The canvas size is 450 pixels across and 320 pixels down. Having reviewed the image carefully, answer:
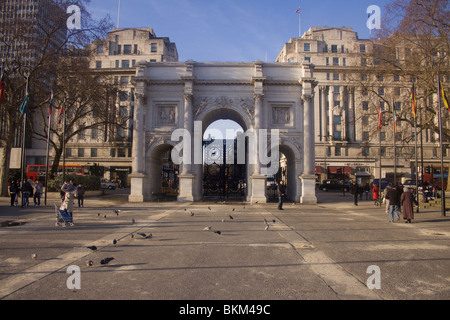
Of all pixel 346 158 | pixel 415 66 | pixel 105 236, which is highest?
pixel 415 66

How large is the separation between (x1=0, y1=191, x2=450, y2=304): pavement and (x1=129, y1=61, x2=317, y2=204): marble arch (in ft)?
55.5

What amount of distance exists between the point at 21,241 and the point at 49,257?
287cm

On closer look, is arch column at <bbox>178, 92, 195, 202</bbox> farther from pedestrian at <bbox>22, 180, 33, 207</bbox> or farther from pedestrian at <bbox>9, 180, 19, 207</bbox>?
pedestrian at <bbox>9, 180, 19, 207</bbox>

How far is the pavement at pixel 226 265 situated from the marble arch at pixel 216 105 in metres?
16.9

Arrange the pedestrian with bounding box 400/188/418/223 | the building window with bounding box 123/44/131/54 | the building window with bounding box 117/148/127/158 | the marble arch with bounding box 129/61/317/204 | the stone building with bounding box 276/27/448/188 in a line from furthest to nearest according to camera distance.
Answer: the building window with bounding box 123/44/131/54 < the building window with bounding box 117/148/127/158 < the stone building with bounding box 276/27/448/188 < the marble arch with bounding box 129/61/317/204 < the pedestrian with bounding box 400/188/418/223

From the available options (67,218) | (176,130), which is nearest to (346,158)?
(176,130)

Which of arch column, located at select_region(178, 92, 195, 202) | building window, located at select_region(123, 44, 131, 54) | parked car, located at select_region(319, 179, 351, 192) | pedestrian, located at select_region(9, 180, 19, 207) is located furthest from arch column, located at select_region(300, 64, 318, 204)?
building window, located at select_region(123, 44, 131, 54)

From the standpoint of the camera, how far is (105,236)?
10.5 m

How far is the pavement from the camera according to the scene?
16.9 ft

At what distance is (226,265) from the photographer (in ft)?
22.6

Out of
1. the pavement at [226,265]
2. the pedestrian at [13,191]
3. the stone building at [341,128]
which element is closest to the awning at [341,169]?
the stone building at [341,128]

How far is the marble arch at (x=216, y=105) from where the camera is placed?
93.5 feet

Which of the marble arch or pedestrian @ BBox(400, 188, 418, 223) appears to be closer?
pedestrian @ BBox(400, 188, 418, 223)
